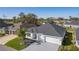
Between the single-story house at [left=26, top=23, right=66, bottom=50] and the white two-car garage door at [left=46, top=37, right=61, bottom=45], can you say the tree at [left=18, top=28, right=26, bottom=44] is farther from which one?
the white two-car garage door at [left=46, top=37, right=61, bottom=45]

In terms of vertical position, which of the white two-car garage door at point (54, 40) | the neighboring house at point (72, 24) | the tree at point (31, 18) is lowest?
the white two-car garage door at point (54, 40)

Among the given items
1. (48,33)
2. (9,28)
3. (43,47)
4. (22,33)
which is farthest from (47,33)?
(9,28)

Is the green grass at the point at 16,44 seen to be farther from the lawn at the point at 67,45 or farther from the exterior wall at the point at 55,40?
the lawn at the point at 67,45

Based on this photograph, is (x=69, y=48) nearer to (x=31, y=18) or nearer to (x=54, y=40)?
(x=54, y=40)

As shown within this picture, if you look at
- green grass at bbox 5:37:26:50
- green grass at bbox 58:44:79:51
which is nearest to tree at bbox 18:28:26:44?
green grass at bbox 5:37:26:50

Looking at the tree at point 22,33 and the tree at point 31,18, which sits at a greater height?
the tree at point 31,18

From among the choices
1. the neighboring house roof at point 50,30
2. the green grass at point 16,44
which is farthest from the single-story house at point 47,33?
the green grass at point 16,44
